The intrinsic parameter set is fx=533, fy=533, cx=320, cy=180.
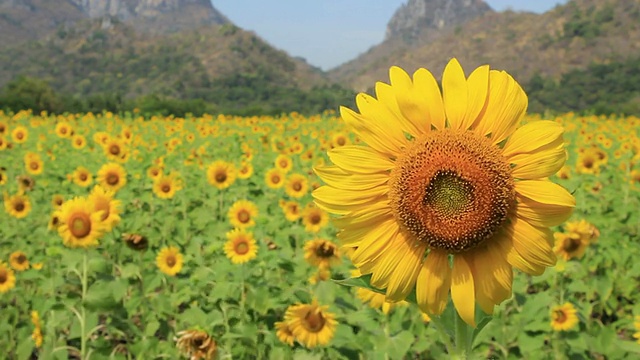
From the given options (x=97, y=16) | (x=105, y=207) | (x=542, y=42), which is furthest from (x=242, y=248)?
(x=97, y=16)

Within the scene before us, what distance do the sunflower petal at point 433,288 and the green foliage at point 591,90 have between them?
3222 centimetres

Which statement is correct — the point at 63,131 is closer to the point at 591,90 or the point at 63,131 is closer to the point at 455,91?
the point at 455,91

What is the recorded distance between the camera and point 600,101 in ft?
110

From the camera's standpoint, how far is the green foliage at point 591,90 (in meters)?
33.8

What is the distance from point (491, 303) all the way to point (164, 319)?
2293 millimetres

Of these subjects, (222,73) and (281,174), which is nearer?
(281,174)

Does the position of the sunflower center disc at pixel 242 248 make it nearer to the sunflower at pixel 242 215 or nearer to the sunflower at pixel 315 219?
the sunflower at pixel 242 215

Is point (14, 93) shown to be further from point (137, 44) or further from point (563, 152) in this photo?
point (137, 44)

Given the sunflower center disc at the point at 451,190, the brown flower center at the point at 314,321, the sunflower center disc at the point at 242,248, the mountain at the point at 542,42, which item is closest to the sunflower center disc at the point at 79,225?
the sunflower center disc at the point at 242,248

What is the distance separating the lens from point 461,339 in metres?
1.02

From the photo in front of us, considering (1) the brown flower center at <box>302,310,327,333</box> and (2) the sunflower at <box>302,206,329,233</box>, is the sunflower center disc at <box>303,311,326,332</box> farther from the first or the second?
(2) the sunflower at <box>302,206,329,233</box>

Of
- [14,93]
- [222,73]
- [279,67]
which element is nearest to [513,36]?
[279,67]

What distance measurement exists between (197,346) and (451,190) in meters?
1.40

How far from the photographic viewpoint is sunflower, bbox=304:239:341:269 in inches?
113
